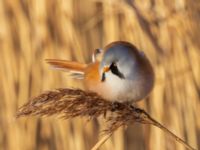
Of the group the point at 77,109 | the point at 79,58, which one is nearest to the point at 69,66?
the point at 79,58

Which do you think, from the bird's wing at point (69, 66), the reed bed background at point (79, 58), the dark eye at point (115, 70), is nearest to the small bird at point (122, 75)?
the dark eye at point (115, 70)

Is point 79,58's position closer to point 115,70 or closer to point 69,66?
point 69,66

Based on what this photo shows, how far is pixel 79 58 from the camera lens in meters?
1.94

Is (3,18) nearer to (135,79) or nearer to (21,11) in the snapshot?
(21,11)

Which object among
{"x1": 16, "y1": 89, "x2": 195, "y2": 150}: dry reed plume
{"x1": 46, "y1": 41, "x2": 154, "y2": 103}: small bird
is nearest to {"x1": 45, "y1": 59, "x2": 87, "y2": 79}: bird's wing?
{"x1": 46, "y1": 41, "x2": 154, "y2": 103}: small bird

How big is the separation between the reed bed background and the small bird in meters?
0.39

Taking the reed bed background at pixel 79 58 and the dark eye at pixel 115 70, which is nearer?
the dark eye at pixel 115 70

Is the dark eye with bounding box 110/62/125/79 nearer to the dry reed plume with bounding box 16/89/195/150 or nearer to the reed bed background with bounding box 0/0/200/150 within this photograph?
the dry reed plume with bounding box 16/89/195/150

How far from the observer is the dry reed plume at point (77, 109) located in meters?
1.09

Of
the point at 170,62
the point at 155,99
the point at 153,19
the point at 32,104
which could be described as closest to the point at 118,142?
the point at 155,99

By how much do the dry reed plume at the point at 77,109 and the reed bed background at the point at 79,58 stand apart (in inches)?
26.9

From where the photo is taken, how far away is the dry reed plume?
109 centimetres

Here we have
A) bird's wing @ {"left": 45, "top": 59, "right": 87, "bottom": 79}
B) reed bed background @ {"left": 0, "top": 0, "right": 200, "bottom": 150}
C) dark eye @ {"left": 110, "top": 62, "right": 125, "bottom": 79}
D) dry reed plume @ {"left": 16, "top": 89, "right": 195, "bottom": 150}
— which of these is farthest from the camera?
reed bed background @ {"left": 0, "top": 0, "right": 200, "bottom": 150}

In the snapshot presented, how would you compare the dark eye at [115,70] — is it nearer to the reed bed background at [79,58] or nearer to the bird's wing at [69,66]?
the bird's wing at [69,66]
